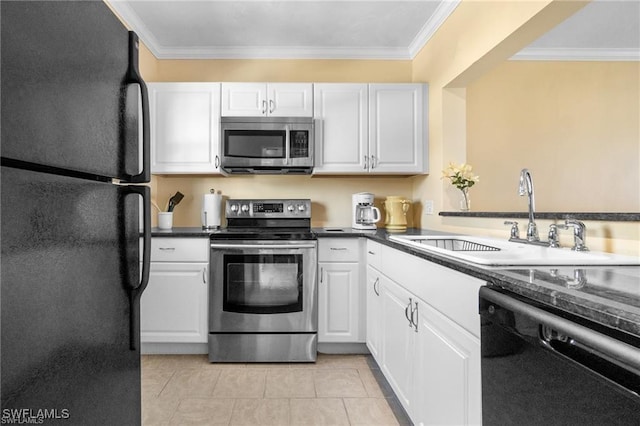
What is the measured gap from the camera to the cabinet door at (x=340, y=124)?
10.0 feet

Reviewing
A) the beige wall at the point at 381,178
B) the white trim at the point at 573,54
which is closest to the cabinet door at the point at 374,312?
the beige wall at the point at 381,178

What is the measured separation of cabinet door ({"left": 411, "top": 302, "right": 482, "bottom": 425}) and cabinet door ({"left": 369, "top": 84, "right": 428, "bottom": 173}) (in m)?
1.68

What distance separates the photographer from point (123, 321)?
100 centimetres

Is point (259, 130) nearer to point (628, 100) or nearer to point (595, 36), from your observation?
point (595, 36)

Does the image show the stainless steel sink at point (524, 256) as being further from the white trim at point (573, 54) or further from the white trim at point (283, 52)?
the white trim at point (573, 54)

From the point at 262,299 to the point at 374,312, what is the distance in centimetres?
77

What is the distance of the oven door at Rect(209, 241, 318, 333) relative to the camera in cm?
266

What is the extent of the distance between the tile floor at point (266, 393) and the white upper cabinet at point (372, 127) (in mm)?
1489

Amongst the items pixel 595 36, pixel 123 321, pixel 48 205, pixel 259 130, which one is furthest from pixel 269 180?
pixel 595 36

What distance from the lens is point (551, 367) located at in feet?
2.23

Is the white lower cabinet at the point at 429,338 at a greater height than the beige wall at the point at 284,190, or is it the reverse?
the beige wall at the point at 284,190

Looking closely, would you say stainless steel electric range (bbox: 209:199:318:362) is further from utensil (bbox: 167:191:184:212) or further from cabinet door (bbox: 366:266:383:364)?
utensil (bbox: 167:191:184:212)

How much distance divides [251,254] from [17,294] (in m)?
2.07

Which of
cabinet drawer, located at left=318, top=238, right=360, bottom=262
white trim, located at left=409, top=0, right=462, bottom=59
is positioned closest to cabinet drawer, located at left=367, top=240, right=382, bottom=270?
cabinet drawer, located at left=318, top=238, right=360, bottom=262
